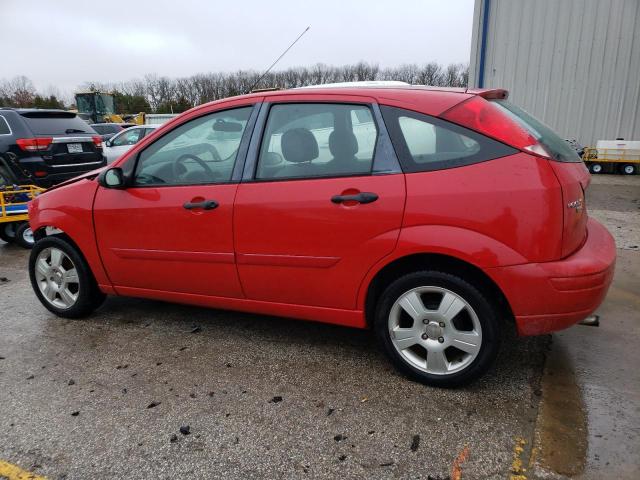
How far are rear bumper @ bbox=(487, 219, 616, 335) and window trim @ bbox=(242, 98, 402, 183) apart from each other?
2.55ft

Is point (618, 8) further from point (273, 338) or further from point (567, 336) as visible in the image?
point (273, 338)

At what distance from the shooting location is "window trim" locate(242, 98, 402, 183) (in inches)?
104

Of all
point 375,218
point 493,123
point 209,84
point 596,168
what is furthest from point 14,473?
point 209,84

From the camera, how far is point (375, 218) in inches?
103

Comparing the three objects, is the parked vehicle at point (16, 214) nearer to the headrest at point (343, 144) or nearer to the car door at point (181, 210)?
the car door at point (181, 210)

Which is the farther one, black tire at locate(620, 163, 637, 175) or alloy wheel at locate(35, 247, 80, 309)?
black tire at locate(620, 163, 637, 175)

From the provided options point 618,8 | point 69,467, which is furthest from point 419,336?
point 618,8

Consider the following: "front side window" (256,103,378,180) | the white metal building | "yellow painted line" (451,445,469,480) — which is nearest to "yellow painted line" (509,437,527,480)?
"yellow painted line" (451,445,469,480)

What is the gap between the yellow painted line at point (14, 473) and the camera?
2.16 m

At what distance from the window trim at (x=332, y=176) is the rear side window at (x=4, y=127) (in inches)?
240

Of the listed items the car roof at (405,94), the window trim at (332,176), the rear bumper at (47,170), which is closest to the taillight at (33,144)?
the rear bumper at (47,170)

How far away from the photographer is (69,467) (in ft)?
7.30

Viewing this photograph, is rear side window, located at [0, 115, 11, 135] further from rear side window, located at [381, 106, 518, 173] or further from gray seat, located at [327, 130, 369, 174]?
rear side window, located at [381, 106, 518, 173]

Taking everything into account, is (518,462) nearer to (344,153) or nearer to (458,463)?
(458,463)
